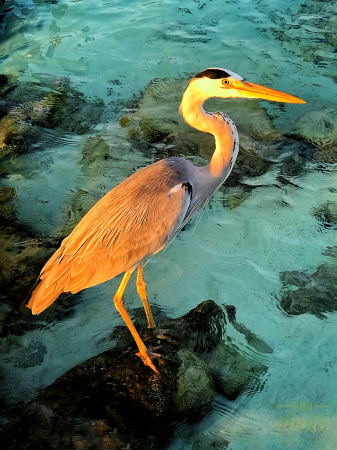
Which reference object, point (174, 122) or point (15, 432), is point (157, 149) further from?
point (15, 432)

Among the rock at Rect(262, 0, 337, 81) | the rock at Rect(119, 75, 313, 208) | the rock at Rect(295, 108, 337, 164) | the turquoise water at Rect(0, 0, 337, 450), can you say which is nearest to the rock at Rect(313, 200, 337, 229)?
the turquoise water at Rect(0, 0, 337, 450)

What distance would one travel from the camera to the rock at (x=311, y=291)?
3.58m

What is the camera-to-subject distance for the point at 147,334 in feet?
9.98

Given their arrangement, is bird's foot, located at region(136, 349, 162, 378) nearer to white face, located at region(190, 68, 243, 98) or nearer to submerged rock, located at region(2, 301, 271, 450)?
submerged rock, located at region(2, 301, 271, 450)

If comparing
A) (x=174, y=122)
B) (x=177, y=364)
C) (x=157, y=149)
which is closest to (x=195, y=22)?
(x=174, y=122)

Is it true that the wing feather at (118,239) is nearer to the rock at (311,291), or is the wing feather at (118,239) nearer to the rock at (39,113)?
the rock at (311,291)

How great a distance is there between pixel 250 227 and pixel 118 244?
1.95 m

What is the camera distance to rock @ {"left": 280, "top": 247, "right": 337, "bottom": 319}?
141 inches

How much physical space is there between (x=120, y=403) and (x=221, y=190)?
2756 millimetres

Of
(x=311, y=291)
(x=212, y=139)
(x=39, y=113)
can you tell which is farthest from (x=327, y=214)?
(x=39, y=113)

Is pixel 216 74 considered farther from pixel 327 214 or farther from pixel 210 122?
pixel 327 214

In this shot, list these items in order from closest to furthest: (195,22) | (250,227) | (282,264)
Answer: (282,264) → (250,227) → (195,22)

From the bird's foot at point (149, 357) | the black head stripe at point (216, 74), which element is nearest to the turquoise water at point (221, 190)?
the bird's foot at point (149, 357)

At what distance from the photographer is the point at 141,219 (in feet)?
9.22
